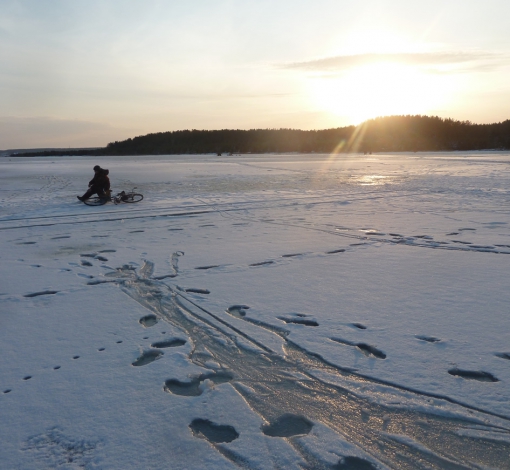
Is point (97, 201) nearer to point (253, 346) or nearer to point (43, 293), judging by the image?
point (43, 293)

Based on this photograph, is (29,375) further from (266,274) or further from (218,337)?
(266,274)

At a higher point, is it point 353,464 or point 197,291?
point 197,291

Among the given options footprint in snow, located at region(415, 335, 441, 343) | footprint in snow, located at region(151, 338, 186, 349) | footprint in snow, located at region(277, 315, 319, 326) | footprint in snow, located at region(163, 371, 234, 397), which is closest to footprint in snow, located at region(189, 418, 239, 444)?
footprint in snow, located at region(163, 371, 234, 397)

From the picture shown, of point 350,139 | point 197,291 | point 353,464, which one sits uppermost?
point 350,139

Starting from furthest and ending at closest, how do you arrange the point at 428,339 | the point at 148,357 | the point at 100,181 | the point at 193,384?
the point at 100,181 < the point at 428,339 < the point at 148,357 < the point at 193,384

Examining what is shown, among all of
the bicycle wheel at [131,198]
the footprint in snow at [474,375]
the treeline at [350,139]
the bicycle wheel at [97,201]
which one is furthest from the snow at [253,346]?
the treeline at [350,139]

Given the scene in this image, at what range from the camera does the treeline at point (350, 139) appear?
6800 cm

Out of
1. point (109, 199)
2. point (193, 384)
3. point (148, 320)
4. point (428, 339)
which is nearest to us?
point (193, 384)

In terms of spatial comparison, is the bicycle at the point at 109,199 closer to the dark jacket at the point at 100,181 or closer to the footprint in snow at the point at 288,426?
the dark jacket at the point at 100,181

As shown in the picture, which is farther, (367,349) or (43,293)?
(43,293)

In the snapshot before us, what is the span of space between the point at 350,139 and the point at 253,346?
262 ft

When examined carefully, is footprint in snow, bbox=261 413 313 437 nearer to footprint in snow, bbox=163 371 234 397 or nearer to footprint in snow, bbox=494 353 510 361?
footprint in snow, bbox=163 371 234 397

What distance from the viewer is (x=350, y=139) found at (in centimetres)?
7944

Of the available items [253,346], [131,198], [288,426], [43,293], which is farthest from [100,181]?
[288,426]
